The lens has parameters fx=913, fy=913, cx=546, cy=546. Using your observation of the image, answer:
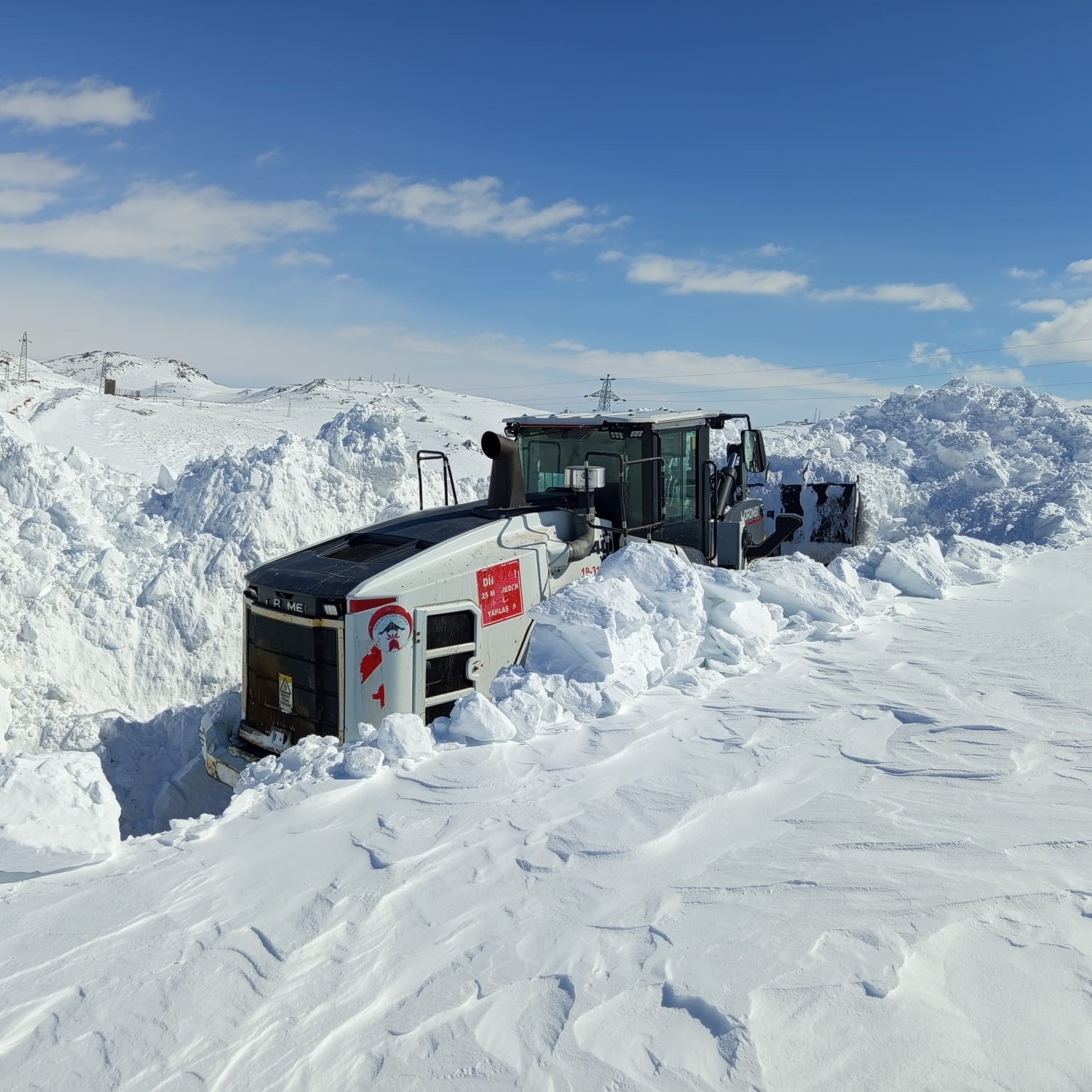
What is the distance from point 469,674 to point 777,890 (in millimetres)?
2586

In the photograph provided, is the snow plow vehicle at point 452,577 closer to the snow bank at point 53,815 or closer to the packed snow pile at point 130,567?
the snow bank at point 53,815

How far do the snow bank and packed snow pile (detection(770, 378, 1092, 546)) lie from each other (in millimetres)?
10942

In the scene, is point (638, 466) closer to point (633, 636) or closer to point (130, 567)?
point (633, 636)

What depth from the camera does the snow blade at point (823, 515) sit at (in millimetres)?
11031

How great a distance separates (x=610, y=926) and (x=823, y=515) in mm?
9207

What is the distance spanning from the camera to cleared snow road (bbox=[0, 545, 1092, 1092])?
2250mm

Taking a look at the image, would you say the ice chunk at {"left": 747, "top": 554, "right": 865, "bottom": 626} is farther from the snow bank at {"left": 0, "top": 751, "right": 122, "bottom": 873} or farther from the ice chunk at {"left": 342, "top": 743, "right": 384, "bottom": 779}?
the snow bank at {"left": 0, "top": 751, "right": 122, "bottom": 873}

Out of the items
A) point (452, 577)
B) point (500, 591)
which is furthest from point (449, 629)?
point (500, 591)

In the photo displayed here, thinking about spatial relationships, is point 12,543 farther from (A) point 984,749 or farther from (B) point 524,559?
(A) point 984,749

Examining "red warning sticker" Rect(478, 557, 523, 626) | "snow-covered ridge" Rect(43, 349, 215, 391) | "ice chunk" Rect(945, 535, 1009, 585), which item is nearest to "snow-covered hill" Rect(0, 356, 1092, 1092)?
"red warning sticker" Rect(478, 557, 523, 626)

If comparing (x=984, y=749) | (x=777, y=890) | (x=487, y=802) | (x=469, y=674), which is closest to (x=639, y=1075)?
(x=777, y=890)

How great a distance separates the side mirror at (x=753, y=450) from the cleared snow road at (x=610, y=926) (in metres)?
3.71

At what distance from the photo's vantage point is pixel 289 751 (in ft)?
14.5

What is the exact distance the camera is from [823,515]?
11242mm
